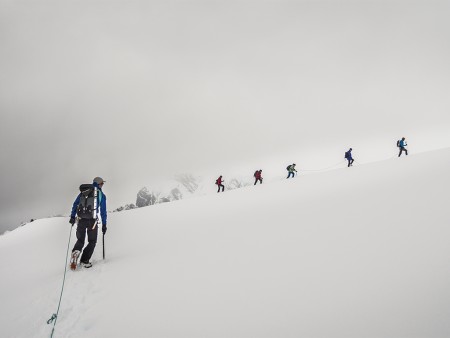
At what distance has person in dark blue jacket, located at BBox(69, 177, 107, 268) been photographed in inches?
271

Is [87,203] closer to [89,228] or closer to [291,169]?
[89,228]

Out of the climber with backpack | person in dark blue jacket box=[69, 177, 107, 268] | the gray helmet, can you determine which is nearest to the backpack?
person in dark blue jacket box=[69, 177, 107, 268]

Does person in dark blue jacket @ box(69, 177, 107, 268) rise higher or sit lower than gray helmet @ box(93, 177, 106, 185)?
lower

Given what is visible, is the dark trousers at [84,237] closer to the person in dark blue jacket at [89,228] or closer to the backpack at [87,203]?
the person in dark blue jacket at [89,228]

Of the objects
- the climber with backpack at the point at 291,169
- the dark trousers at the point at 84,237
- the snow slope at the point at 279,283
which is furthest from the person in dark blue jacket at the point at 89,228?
the climber with backpack at the point at 291,169

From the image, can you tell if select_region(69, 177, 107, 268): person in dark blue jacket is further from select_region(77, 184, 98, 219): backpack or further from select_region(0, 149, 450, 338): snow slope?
select_region(0, 149, 450, 338): snow slope

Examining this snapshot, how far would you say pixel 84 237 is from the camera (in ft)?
23.4

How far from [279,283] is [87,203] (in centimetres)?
635

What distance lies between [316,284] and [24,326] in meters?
5.35

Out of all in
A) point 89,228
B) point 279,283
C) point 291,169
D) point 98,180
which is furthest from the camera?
point 291,169

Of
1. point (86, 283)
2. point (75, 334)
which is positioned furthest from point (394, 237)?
point (86, 283)

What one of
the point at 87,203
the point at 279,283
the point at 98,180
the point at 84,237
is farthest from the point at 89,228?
the point at 279,283

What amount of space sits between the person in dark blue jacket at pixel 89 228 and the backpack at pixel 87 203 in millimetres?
86

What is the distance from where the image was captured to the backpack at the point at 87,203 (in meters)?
7.16
